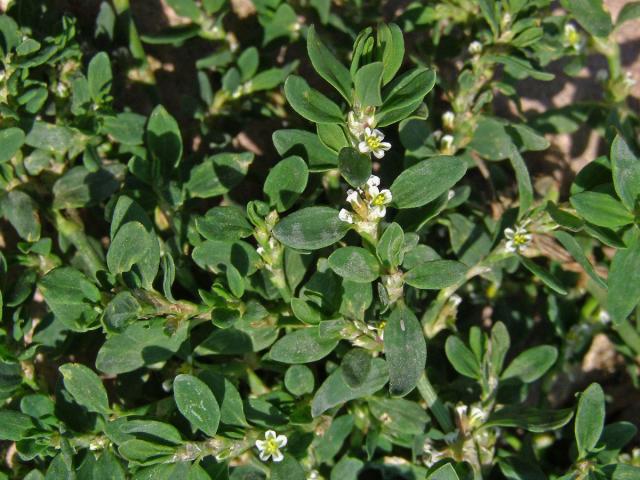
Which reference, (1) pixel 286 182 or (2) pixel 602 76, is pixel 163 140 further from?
→ (2) pixel 602 76

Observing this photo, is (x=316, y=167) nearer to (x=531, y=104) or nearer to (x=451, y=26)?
(x=451, y=26)

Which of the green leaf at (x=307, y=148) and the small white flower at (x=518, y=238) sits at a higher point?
the green leaf at (x=307, y=148)

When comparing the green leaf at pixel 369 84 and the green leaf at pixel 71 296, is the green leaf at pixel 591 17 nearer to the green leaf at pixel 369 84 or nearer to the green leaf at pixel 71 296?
the green leaf at pixel 369 84

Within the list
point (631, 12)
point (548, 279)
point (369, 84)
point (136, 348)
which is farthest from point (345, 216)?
point (631, 12)

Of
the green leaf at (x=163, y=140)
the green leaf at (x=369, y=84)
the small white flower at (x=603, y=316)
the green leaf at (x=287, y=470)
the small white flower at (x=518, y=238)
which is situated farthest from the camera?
the small white flower at (x=603, y=316)

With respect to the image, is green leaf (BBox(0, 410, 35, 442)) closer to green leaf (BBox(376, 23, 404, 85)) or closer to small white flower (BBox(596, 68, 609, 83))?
green leaf (BBox(376, 23, 404, 85))

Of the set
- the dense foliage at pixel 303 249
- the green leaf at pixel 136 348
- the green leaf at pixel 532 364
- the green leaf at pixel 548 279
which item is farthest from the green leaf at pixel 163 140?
the green leaf at pixel 532 364
